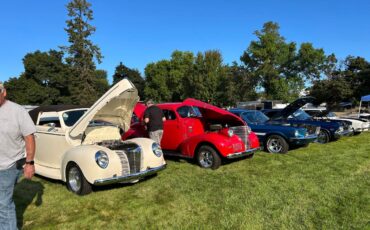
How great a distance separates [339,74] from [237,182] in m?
47.3

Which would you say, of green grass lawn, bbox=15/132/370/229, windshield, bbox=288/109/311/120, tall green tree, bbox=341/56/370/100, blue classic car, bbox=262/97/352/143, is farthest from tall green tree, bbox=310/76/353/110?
green grass lawn, bbox=15/132/370/229

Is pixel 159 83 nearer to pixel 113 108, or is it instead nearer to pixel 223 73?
pixel 223 73

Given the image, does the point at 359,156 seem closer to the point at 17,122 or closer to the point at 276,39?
the point at 17,122

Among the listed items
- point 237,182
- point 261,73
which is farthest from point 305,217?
point 261,73

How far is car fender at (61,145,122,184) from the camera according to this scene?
612 cm

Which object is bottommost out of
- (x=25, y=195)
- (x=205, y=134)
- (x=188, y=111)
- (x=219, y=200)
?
(x=25, y=195)

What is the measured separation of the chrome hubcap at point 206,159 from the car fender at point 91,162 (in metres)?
2.95

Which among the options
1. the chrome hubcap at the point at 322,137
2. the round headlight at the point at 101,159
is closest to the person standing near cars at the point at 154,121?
the round headlight at the point at 101,159

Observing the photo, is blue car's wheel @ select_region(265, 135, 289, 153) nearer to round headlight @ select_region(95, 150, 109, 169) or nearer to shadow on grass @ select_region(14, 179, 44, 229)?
round headlight @ select_region(95, 150, 109, 169)

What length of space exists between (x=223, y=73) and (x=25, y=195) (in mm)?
43134

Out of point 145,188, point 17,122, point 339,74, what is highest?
point 339,74

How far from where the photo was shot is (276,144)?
1097cm

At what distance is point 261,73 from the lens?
1956 inches

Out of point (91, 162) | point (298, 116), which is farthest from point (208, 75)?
point (91, 162)
